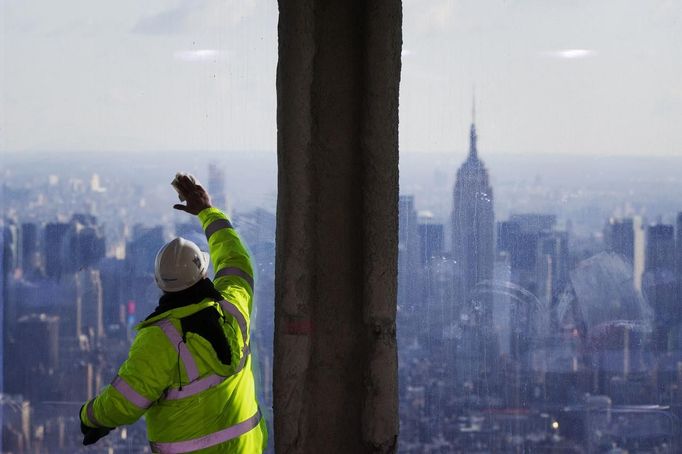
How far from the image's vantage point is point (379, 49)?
8.93 ft

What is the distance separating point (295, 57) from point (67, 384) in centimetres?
148

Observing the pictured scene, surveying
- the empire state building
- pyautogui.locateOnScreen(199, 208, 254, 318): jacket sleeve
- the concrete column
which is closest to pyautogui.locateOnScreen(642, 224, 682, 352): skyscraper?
the empire state building

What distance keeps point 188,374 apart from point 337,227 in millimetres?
708

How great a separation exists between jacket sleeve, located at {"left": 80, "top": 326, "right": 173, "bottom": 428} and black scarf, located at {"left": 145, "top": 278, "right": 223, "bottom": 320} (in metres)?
0.08

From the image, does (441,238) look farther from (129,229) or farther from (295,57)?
(129,229)

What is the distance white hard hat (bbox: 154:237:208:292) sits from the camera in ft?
8.04

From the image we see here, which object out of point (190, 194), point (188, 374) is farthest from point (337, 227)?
point (188, 374)

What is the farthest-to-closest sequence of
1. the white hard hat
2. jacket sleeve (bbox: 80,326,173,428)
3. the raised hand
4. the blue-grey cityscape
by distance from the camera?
the blue-grey cityscape, the raised hand, the white hard hat, jacket sleeve (bbox: 80,326,173,428)

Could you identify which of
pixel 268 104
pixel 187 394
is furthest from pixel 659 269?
pixel 187 394

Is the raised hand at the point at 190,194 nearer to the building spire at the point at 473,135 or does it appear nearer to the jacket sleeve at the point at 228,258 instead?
the jacket sleeve at the point at 228,258

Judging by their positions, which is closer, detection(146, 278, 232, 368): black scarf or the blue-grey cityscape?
detection(146, 278, 232, 368): black scarf

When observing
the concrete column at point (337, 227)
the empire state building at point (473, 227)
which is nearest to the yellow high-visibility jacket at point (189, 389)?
the concrete column at point (337, 227)

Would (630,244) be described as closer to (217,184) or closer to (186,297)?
(217,184)

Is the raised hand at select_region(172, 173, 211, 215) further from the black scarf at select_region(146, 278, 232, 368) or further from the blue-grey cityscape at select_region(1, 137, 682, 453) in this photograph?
the black scarf at select_region(146, 278, 232, 368)
